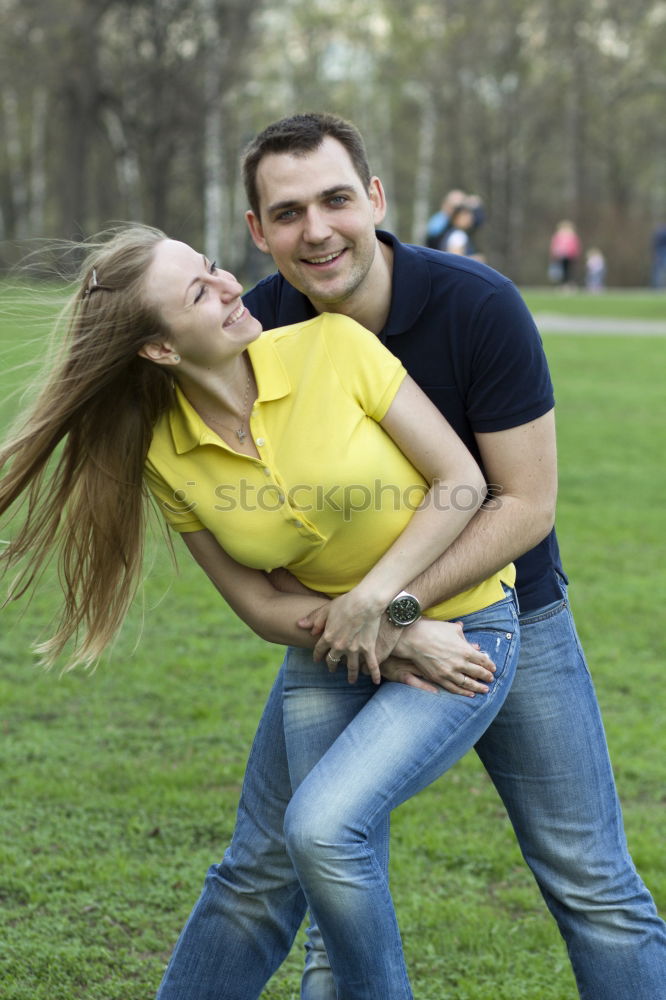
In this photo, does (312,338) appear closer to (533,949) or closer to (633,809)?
(533,949)

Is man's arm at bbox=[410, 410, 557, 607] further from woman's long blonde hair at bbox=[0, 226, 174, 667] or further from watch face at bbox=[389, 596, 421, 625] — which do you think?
woman's long blonde hair at bbox=[0, 226, 174, 667]

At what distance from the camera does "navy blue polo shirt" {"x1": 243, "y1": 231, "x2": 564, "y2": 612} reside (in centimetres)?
268

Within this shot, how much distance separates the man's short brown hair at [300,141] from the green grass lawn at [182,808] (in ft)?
2.09

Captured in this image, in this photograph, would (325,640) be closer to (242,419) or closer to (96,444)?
(242,419)

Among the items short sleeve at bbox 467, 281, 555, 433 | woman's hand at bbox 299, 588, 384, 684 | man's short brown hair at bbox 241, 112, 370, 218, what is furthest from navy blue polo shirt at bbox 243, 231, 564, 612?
woman's hand at bbox 299, 588, 384, 684

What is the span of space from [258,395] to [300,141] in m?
0.56

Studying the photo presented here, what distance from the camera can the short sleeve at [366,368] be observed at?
264 centimetres

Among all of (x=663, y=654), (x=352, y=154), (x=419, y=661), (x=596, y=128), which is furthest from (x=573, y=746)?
(x=596, y=128)

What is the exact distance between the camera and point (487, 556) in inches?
105

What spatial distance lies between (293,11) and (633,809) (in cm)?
4844

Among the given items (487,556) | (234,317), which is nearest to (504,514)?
(487,556)

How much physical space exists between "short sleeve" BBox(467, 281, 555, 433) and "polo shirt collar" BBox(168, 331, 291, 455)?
414 millimetres

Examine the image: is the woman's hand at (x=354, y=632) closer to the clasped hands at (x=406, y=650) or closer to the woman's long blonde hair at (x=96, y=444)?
the clasped hands at (x=406, y=650)

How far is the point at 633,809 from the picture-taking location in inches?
180
